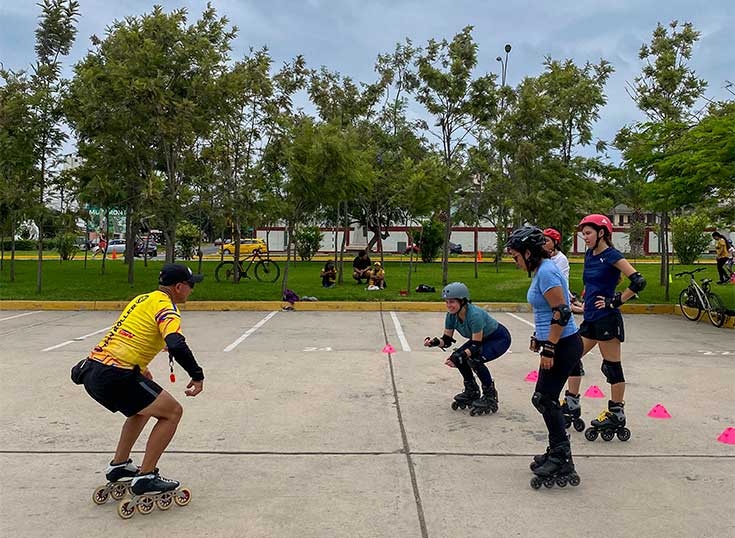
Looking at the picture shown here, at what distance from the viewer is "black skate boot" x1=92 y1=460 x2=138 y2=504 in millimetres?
3787

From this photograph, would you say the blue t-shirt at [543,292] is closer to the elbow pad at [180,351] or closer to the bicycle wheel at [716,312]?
the elbow pad at [180,351]

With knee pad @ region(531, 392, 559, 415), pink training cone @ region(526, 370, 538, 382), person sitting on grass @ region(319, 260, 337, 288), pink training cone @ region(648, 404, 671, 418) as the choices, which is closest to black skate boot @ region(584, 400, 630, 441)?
pink training cone @ region(648, 404, 671, 418)

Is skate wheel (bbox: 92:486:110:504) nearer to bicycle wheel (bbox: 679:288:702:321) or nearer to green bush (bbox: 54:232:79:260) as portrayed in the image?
bicycle wheel (bbox: 679:288:702:321)

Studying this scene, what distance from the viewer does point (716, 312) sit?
1227 centimetres

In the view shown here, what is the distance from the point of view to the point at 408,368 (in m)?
7.86

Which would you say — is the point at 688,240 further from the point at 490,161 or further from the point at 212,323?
the point at 212,323

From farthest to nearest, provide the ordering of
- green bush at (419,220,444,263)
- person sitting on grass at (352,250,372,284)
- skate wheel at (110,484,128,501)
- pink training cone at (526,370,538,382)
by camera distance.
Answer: green bush at (419,220,444,263), person sitting on grass at (352,250,372,284), pink training cone at (526,370,538,382), skate wheel at (110,484,128,501)

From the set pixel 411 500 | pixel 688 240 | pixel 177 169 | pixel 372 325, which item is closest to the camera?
pixel 411 500

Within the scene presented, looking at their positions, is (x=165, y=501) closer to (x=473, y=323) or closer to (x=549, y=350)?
(x=549, y=350)

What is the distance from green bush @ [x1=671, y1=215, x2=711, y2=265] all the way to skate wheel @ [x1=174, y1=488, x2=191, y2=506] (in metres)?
34.7

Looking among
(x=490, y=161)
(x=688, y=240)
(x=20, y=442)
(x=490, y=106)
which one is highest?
(x=490, y=106)

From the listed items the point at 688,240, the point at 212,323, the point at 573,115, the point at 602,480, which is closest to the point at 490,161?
the point at 573,115

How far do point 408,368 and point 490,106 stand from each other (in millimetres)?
13132

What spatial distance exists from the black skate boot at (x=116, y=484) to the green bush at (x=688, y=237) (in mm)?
34836
